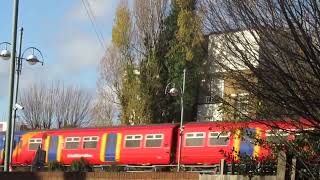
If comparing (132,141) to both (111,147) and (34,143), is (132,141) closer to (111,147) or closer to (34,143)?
(111,147)

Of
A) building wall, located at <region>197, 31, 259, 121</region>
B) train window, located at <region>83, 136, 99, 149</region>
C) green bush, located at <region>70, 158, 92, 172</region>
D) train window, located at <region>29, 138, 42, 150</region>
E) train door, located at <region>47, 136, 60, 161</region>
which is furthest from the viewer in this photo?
train window, located at <region>29, 138, 42, 150</region>

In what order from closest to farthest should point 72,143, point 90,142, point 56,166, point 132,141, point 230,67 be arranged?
point 230,67 < point 56,166 < point 132,141 < point 90,142 < point 72,143

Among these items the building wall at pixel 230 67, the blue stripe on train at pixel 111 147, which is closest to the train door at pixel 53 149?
the blue stripe on train at pixel 111 147

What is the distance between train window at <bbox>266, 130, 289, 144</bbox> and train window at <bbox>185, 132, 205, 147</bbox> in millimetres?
22126

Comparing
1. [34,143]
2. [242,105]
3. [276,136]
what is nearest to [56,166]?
[34,143]

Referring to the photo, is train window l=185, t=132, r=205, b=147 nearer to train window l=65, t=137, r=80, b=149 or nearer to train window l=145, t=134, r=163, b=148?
train window l=145, t=134, r=163, b=148

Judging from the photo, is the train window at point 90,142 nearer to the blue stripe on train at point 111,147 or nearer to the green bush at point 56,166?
the blue stripe on train at point 111,147

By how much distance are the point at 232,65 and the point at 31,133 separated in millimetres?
36382

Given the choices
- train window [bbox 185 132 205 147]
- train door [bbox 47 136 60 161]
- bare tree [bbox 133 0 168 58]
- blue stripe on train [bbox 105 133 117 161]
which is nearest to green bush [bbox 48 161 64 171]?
blue stripe on train [bbox 105 133 117 161]

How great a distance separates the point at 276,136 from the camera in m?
9.52

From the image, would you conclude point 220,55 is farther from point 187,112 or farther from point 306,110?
point 187,112

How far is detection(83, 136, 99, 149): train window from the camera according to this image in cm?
3744

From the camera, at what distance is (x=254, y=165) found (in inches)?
442

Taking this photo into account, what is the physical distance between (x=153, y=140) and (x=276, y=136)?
25191mm
